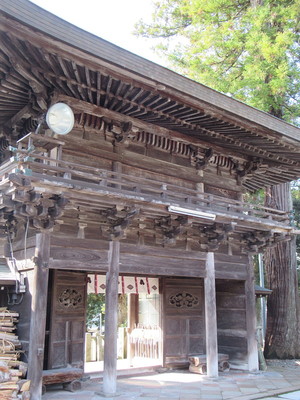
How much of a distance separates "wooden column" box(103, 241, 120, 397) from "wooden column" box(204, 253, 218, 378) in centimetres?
265

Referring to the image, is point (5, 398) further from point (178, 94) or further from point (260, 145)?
point (260, 145)

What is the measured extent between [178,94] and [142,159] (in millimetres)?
2079

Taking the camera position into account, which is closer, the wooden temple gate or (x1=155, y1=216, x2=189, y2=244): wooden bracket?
the wooden temple gate

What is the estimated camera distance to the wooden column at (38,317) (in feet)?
21.7

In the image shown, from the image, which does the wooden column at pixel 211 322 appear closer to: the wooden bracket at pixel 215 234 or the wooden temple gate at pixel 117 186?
the wooden temple gate at pixel 117 186

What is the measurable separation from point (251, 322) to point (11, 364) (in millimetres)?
6253

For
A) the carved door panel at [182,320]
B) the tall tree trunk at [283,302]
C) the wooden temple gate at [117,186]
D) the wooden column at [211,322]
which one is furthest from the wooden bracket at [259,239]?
the tall tree trunk at [283,302]

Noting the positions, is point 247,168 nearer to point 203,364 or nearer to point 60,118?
point 203,364

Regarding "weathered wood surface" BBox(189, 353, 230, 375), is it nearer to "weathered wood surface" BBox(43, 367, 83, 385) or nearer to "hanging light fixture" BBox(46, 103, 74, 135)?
"weathered wood surface" BBox(43, 367, 83, 385)

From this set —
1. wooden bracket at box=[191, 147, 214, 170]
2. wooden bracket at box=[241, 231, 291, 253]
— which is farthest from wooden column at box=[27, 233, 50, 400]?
wooden bracket at box=[241, 231, 291, 253]

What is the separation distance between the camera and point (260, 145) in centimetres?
995

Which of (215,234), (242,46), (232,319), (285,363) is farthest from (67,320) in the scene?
(242,46)

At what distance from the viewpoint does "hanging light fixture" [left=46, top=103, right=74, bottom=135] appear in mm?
6770

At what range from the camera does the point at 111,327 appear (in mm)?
7672
